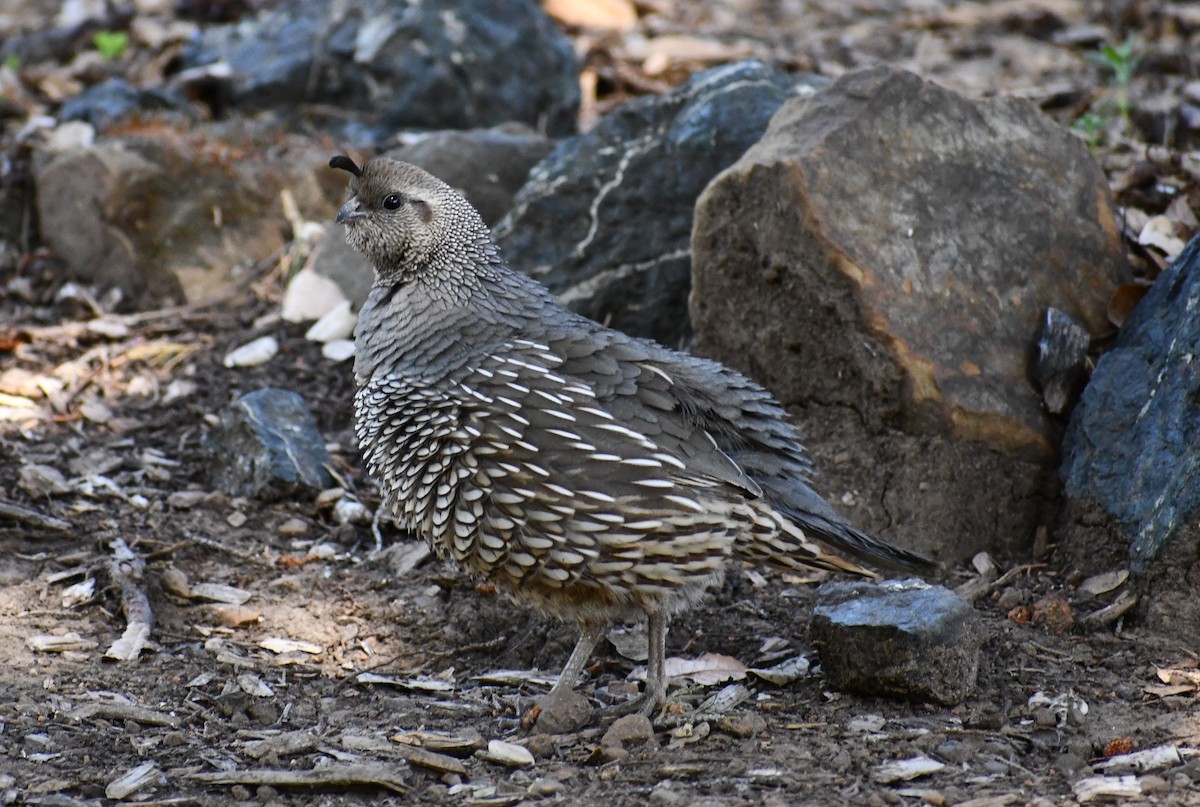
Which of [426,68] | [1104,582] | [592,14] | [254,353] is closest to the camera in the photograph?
[1104,582]

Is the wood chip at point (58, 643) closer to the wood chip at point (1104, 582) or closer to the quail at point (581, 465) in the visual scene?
the quail at point (581, 465)

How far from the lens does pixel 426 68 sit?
9.24m

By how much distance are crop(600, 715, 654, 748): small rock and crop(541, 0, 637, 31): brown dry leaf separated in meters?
7.93

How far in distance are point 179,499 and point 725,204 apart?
115 inches

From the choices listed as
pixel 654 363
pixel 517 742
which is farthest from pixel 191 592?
pixel 654 363

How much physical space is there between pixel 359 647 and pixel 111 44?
713 centimetres

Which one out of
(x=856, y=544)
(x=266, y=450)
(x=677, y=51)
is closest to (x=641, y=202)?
(x=266, y=450)

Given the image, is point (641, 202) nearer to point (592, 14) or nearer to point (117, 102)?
point (117, 102)

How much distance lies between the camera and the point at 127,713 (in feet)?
14.2

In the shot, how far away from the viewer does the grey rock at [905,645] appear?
14.1 ft

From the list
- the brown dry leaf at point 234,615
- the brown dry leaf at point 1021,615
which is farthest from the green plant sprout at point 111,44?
the brown dry leaf at point 1021,615

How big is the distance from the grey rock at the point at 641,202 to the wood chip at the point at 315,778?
3.21 metres

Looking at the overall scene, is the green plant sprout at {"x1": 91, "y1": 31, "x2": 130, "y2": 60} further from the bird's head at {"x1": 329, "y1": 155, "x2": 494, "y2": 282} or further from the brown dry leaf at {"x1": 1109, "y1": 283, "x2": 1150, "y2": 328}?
the brown dry leaf at {"x1": 1109, "y1": 283, "x2": 1150, "y2": 328}

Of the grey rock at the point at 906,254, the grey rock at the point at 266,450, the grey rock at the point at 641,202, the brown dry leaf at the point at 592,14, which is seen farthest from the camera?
the brown dry leaf at the point at 592,14
